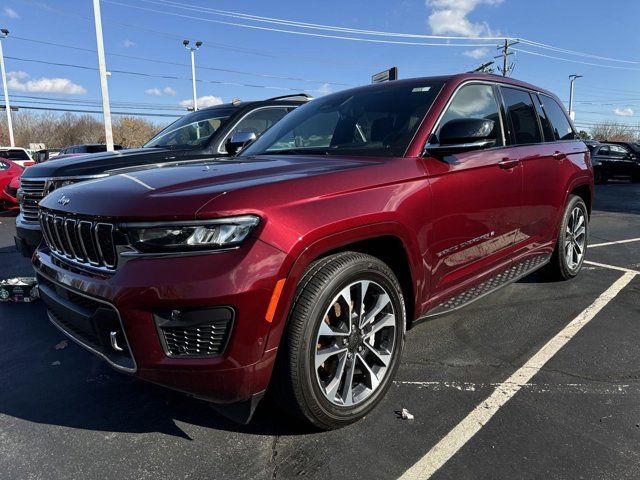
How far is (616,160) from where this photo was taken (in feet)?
66.8

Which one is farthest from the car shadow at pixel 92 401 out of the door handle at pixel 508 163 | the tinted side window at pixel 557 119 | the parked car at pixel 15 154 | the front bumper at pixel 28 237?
the parked car at pixel 15 154

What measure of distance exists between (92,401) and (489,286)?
277 cm

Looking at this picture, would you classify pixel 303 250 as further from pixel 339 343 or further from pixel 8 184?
pixel 8 184

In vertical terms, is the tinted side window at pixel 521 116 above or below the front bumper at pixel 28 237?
above

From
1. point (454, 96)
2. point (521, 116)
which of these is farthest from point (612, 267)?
point (454, 96)

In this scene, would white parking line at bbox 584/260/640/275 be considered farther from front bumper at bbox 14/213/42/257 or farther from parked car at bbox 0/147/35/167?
parked car at bbox 0/147/35/167

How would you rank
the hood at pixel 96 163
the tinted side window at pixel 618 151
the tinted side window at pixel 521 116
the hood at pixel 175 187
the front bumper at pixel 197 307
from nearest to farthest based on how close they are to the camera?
1. the front bumper at pixel 197 307
2. the hood at pixel 175 187
3. the tinted side window at pixel 521 116
4. the hood at pixel 96 163
5. the tinted side window at pixel 618 151

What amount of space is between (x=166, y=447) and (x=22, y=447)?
0.72 metres

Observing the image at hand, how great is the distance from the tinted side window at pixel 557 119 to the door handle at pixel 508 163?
136cm

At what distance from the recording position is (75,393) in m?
2.98

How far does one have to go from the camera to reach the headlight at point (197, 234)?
6.75ft

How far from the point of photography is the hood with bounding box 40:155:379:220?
2117 millimetres

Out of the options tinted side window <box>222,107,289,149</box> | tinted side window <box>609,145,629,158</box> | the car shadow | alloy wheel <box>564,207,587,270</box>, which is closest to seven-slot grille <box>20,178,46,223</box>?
the car shadow

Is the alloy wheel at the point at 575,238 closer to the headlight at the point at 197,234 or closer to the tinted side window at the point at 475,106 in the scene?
the tinted side window at the point at 475,106
